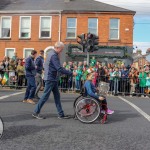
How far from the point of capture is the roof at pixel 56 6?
3372cm

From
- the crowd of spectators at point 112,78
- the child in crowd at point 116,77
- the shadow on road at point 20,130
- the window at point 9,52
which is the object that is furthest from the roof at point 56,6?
the shadow on road at point 20,130

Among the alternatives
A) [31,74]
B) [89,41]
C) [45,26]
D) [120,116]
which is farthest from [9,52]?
[120,116]

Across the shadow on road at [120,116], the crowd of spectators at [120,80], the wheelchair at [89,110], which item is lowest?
the shadow on road at [120,116]

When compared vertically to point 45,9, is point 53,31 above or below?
below

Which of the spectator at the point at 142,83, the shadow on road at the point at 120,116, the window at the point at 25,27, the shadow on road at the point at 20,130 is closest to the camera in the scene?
the shadow on road at the point at 20,130

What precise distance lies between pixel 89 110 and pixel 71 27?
1034 inches

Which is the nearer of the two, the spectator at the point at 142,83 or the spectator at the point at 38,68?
the spectator at the point at 38,68

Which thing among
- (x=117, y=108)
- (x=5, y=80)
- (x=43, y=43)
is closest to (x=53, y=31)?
(x=43, y=43)

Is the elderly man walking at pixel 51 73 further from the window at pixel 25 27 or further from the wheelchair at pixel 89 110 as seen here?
the window at pixel 25 27

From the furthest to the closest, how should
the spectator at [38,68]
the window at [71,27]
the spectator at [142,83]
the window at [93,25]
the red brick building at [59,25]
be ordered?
the window at [71,27] → the window at [93,25] → the red brick building at [59,25] → the spectator at [142,83] → the spectator at [38,68]

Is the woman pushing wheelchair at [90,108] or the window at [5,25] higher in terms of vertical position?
the window at [5,25]

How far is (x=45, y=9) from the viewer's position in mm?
34438

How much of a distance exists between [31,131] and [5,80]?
12408 mm

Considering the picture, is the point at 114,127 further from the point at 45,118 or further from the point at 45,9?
the point at 45,9
